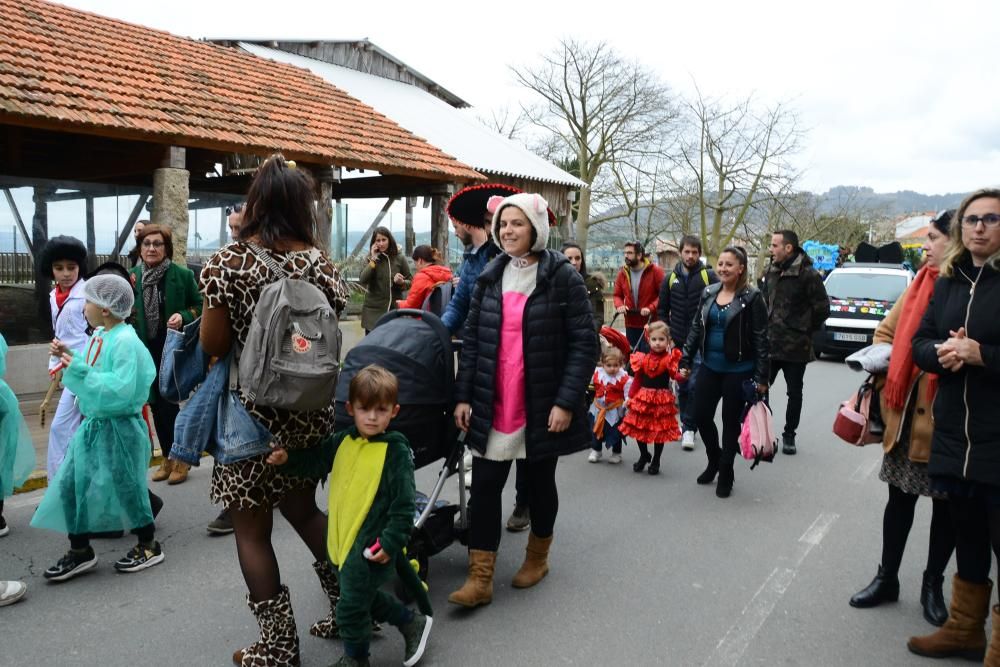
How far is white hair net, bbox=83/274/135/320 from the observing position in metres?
4.18

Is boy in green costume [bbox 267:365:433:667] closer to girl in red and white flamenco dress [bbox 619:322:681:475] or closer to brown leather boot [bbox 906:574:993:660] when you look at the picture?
brown leather boot [bbox 906:574:993:660]

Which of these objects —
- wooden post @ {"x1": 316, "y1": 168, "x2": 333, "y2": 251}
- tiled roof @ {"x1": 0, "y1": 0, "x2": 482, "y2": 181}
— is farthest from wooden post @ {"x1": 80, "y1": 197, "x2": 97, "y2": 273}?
wooden post @ {"x1": 316, "y1": 168, "x2": 333, "y2": 251}

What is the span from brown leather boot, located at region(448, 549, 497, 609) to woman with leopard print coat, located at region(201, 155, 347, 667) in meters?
0.89

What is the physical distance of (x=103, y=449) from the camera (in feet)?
13.9

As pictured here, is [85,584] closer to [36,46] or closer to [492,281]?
[492,281]

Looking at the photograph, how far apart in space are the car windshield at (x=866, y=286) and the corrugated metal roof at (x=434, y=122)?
6.04m

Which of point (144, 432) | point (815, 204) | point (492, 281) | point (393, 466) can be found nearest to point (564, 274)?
point (492, 281)

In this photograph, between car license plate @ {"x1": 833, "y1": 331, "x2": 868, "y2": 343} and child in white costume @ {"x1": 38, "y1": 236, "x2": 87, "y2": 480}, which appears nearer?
child in white costume @ {"x1": 38, "y1": 236, "x2": 87, "y2": 480}

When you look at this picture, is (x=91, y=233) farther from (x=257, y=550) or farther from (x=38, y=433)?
(x=257, y=550)

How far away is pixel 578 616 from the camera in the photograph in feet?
12.7

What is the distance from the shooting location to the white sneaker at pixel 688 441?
292 inches

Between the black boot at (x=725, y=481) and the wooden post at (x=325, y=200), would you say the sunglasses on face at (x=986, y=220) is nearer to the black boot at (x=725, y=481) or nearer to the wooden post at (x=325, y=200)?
the black boot at (x=725, y=481)

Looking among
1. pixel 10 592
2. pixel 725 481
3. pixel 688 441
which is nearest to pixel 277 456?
pixel 10 592

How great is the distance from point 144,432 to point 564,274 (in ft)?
7.99
